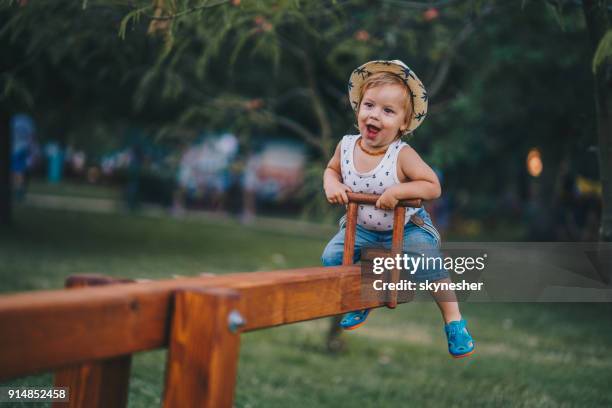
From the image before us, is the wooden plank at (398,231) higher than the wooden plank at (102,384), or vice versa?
the wooden plank at (398,231)

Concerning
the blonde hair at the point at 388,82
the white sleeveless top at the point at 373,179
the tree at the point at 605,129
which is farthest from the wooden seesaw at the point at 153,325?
the tree at the point at 605,129

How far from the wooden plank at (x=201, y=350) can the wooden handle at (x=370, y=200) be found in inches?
36.3

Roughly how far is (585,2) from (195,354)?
120 inches

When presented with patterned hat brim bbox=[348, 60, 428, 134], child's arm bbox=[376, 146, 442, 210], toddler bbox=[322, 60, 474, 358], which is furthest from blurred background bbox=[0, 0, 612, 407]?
child's arm bbox=[376, 146, 442, 210]

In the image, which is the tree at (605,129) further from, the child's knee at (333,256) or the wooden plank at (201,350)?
the wooden plank at (201,350)

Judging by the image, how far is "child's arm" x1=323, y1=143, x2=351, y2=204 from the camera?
2.71 metres

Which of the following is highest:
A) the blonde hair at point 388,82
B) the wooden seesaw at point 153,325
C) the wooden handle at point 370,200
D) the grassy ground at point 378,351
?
the blonde hair at point 388,82

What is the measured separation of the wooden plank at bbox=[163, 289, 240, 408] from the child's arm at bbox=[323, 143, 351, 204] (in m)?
0.92

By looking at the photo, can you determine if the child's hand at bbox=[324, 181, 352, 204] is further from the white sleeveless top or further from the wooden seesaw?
the wooden seesaw

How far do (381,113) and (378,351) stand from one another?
471 cm

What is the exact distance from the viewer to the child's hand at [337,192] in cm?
270

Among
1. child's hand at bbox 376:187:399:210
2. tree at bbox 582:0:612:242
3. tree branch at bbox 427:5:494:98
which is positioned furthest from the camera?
tree branch at bbox 427:5:494:98

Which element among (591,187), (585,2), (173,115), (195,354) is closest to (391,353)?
(585,2)

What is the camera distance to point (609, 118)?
3.96 m
